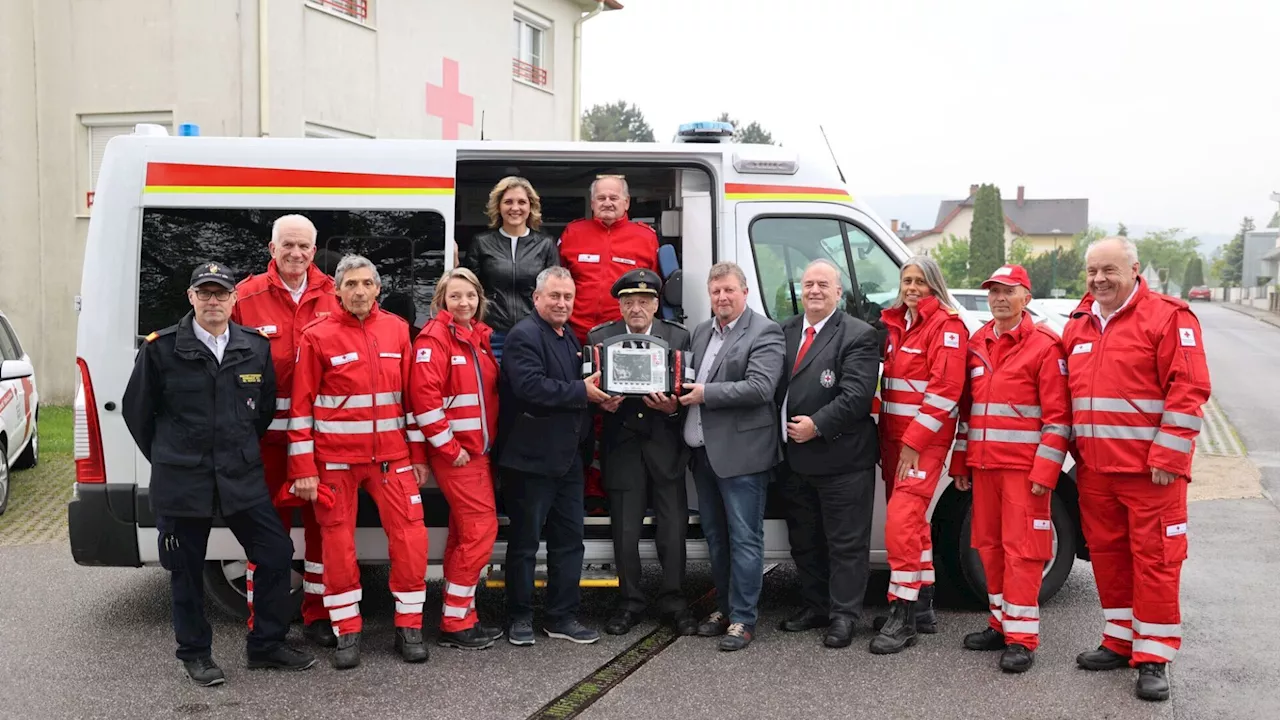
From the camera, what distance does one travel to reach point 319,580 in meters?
5.34

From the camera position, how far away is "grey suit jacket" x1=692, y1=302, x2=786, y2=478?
5.23m

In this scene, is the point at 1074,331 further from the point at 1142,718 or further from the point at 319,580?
the point at 319,580

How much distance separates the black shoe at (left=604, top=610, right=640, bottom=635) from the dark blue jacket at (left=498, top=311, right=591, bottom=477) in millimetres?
837

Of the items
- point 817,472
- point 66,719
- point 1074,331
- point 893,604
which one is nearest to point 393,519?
point 66,719

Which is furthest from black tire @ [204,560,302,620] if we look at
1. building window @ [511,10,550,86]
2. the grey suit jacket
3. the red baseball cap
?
building window @ [511,10,550,86]

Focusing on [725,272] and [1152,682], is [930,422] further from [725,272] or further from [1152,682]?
[1152,682]

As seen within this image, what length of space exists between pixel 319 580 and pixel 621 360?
1.80 metres

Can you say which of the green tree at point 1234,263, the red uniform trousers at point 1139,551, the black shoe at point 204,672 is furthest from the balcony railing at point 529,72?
the green tree at point 1234,263

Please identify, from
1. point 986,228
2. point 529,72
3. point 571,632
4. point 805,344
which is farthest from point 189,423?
point 986,228

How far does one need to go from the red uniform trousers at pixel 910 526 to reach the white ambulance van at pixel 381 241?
1.21 feet

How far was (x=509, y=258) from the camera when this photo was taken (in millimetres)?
5680

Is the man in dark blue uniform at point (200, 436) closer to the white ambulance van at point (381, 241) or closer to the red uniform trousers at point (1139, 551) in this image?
the white ambulance van at point (381, 241)

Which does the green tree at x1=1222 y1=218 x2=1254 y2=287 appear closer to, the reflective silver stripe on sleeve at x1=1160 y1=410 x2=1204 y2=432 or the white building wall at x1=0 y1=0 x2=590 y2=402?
the white building wall at x1=0 y1=0 x2=590 y2=402

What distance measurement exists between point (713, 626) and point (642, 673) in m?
0.65
